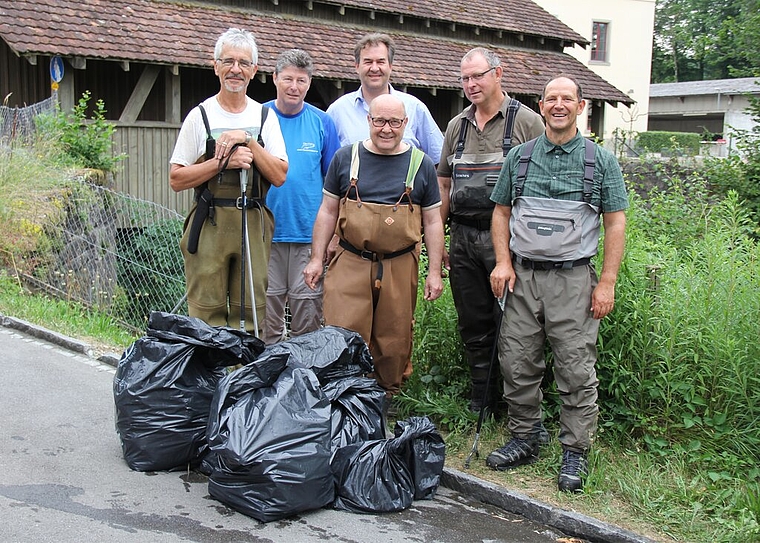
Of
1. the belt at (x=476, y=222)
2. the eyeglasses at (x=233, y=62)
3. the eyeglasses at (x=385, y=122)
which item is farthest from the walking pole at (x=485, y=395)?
the eyeglasses at (x=233, y=62)

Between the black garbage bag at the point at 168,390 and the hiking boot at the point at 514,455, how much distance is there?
1387 mm

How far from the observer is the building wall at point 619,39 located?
36.3 m

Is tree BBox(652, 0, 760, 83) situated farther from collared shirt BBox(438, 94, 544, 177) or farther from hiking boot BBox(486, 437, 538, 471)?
hiking boot BBox(486, 437, 538, 471)

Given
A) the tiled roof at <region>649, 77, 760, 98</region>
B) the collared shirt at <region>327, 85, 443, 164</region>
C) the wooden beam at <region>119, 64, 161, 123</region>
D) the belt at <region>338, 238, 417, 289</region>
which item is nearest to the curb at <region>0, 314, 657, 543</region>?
the belt at <region>338, 238, 417, 289</region>

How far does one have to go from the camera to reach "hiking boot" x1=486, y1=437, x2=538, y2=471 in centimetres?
443

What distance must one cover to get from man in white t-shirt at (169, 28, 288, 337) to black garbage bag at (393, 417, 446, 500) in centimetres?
124

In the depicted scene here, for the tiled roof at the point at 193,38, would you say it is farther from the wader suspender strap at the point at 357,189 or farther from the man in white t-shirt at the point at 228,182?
the wader suspender strap at the point at 357,189

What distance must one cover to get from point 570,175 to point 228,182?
6.24 ft

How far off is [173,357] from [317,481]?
40.9 inches

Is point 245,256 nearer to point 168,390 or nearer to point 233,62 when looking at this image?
point 168,390

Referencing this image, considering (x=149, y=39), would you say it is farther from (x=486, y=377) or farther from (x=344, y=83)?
(x=486, y=377)

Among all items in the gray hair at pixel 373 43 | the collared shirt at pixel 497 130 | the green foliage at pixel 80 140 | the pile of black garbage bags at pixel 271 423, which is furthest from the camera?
the green foliage at pixel 80 140

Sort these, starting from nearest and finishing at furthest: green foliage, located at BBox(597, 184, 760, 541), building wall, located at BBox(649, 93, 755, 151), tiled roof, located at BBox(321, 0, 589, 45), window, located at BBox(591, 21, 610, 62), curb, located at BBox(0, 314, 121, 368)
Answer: green foliage, located at BBox(597, 184, 760, 541), curb, located at BBox(0, 314, 121, 368), tiled roof, located at BBox(321, 0, 589, 45), window, located at BBox(591, 21, 610, 62), building wall, located at BBox(649, 93, 755, 151)

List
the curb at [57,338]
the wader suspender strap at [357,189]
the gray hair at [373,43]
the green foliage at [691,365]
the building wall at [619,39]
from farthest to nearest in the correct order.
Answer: the building wall at [619,39]
the curb at [57,338]
the gray hair at [373,43]
the wader suspender strap at [357,189]
the green foliage at [691,365]
